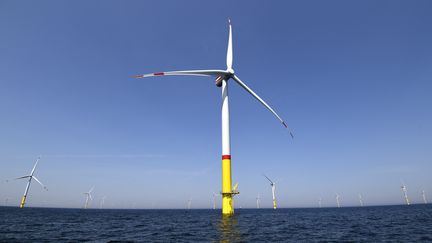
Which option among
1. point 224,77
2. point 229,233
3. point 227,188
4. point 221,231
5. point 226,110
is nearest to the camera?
point 229,233

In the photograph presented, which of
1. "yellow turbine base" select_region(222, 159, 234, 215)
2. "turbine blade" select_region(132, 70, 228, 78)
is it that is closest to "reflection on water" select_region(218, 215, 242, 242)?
"yellow turbine base" select_region(222, 159, 234, 215)

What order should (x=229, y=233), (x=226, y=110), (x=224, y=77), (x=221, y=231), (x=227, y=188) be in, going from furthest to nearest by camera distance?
1. (x=224, y=77)
2. (x=226, y=110)
3. (x=227, y=188)
4. (x=221, y=231)
5. (x=229, y=233)

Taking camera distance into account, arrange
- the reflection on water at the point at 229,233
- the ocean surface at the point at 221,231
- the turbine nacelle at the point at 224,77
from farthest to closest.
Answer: the turbine nacelle at the point at 224,77 < the ocean surface at the point at 221,231 < the reflection on water at the point at 229,233

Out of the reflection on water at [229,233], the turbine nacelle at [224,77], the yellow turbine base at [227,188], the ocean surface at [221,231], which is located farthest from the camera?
the turbine nacelle at [224,77]

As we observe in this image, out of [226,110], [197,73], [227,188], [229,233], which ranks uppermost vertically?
[197,73]

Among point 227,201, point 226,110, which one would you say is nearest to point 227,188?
point 227,201

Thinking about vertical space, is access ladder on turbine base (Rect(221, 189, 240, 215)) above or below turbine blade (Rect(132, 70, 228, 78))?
below

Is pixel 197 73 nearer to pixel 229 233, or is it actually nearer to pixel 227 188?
pixel 227 188

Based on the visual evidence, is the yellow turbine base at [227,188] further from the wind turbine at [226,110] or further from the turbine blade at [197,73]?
the turbine blade at [197,73]

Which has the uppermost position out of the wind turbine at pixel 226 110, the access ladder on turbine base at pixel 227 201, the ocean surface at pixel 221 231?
the wind turbine at pixel 226 110

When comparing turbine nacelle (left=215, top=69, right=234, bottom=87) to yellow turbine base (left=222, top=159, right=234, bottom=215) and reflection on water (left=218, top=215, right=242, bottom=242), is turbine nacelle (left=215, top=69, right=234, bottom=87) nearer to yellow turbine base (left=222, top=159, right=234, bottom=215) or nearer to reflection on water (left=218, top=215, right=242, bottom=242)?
yellow turbine base (left=222, top=159, right=234, bottom=215)

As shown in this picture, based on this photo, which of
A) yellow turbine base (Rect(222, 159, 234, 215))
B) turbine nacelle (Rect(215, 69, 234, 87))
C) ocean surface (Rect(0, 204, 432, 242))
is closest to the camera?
ocean surface (Rect(0, 204, 432, 242))

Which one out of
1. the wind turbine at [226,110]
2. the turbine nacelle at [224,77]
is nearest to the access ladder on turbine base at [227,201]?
the wind turbine at [226,110]

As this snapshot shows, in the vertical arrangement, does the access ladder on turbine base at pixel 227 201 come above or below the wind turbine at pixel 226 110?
below
